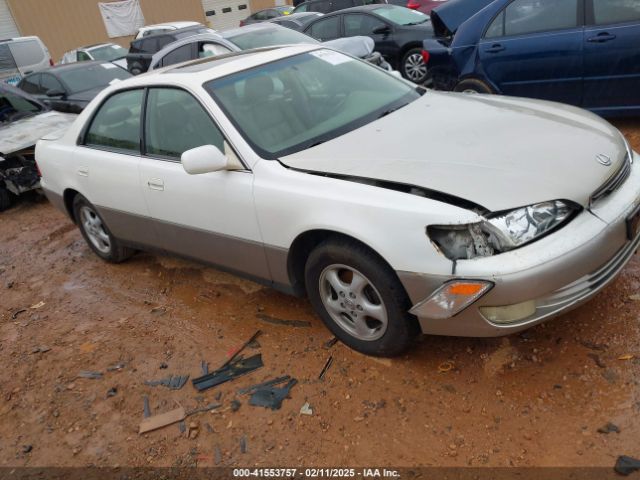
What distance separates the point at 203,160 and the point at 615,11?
14.3 feet

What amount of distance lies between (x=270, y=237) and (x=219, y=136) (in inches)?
28.5

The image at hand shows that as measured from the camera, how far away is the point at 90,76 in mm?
9648

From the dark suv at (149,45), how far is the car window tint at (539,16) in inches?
303

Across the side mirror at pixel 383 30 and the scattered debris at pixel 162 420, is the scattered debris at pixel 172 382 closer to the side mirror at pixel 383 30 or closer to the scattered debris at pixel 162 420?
the scattered debris at pixel 162 420

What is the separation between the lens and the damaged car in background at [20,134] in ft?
21.5

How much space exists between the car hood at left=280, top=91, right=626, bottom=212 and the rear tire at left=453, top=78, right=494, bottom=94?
2530 mm

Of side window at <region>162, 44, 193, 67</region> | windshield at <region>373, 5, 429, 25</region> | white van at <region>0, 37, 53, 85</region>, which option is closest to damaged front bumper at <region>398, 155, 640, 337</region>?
side window at <region>162, 44, 193, 67</region>

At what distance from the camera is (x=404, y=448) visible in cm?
232

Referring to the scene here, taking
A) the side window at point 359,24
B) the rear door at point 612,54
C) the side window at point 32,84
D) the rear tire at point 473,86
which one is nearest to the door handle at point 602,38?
the rear door at point 612,54

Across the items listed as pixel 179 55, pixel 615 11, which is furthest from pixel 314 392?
pixel 179 55

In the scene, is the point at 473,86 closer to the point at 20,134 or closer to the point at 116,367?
the point at 116,367

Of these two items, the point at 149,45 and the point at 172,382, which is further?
the point at 149,45

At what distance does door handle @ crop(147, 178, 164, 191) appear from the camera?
135 inches

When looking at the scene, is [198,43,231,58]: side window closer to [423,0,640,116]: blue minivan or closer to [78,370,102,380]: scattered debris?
[423,0,640,116]: blue minivan
